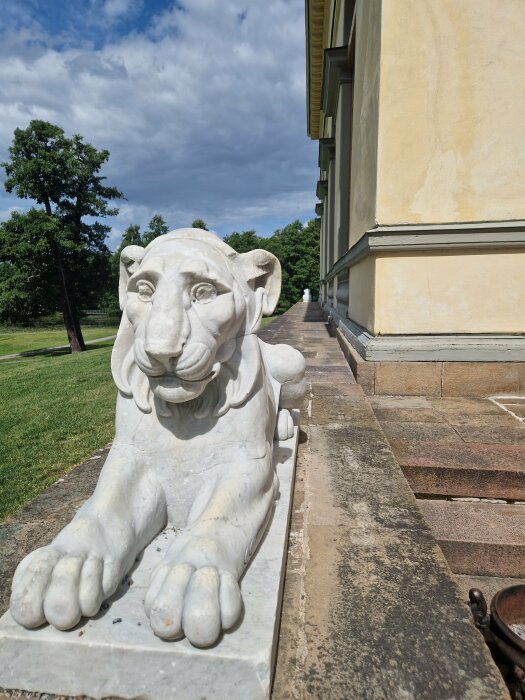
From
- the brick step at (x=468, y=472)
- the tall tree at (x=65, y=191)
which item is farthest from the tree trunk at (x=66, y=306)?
the brick step at (x=468, y=472)

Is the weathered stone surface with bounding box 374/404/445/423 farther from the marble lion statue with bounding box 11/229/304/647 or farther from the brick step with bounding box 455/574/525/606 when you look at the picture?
the marble lion statue with bounding box 11/229/304/647

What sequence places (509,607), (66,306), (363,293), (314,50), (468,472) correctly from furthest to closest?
(66,306)
(314,50)
(363,293)
(468,472)
(509,607)

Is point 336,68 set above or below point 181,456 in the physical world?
above

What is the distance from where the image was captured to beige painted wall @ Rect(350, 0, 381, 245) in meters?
4.76

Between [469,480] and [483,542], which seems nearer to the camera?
[483,542]

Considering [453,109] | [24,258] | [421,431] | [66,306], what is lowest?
[421,431]

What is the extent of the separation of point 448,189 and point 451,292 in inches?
42.1

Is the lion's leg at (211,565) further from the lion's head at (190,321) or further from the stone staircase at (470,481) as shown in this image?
the stone staircase at (470,481)

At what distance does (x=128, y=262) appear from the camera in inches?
70.2

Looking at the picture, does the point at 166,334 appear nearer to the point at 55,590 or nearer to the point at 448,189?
the point at 55,590

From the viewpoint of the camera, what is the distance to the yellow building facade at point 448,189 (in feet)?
14.3

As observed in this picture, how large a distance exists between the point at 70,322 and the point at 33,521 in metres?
20.1

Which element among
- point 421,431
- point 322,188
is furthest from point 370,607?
point 322,188

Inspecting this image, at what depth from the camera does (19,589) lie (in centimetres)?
120
